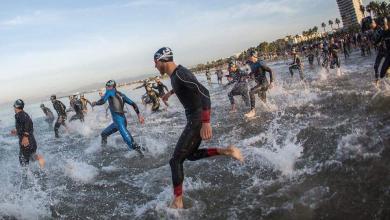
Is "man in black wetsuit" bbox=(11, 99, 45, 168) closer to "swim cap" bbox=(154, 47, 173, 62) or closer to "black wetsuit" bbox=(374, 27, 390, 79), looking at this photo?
"swim cap" bbox=(154, 47, 173, 62)

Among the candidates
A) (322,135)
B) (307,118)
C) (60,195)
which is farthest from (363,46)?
(60,195)

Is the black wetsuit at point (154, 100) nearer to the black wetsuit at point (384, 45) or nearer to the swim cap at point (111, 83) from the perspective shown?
the swim cap at point (111, 83)

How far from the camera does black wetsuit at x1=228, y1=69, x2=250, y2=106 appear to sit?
14789 millimetres

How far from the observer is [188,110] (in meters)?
5.52

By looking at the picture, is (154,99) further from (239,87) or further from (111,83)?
(111,83)

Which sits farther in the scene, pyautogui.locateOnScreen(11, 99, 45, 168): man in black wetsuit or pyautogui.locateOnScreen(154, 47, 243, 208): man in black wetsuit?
pyautogui.locateOnScreen(11, 99, 45, 168): man in black wetsuit

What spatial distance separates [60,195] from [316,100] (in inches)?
317

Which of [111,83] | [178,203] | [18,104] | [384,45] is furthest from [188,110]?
[384,45]

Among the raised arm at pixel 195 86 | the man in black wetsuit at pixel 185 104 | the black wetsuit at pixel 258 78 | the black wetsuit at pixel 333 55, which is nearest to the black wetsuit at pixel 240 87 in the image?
the black wetsuit at pixel 258 78

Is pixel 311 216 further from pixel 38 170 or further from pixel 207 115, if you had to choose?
pixel 38 170

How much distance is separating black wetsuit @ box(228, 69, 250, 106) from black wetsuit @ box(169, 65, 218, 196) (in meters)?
9.39

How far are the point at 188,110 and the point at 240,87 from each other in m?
9.47

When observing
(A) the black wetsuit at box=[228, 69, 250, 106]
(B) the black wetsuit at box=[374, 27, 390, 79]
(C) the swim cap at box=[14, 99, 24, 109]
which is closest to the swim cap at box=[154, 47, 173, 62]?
(C) the swim cap at box=[14, 99, 24, 109]

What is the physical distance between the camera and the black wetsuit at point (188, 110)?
5328 millimetres
